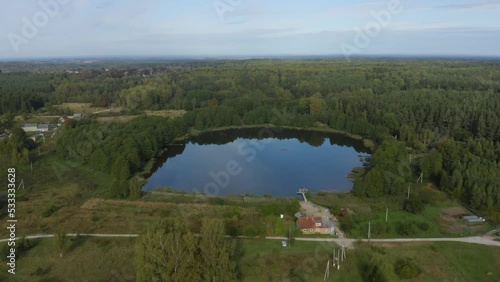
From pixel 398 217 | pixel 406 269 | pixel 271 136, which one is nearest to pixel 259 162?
pixel 271 136

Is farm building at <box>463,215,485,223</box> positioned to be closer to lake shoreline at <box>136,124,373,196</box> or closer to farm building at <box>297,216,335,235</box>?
farm building at <box>297,216,335,235</box>

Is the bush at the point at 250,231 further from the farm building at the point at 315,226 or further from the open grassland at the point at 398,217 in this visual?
the open grassland at the point at 398,217

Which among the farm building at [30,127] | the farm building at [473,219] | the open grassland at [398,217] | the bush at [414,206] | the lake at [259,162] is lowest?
the lake at [259,162]

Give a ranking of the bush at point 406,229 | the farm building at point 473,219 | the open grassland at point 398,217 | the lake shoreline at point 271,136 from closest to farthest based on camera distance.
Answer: the bush at point 406,229 → the open grassland at point 398,217 → the farm building at point 473,219 → the lake shoreline at point 271,136

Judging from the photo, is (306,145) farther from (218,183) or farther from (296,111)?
(218,183)

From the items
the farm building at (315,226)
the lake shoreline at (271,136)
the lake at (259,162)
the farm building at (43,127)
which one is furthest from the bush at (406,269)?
the farm building at (43,127)

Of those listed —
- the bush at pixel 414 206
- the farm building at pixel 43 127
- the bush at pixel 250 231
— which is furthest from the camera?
the farm building at pixel 43 127

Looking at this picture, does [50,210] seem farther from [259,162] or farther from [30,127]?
[30,127]

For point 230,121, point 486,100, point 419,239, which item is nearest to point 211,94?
point 230,121
